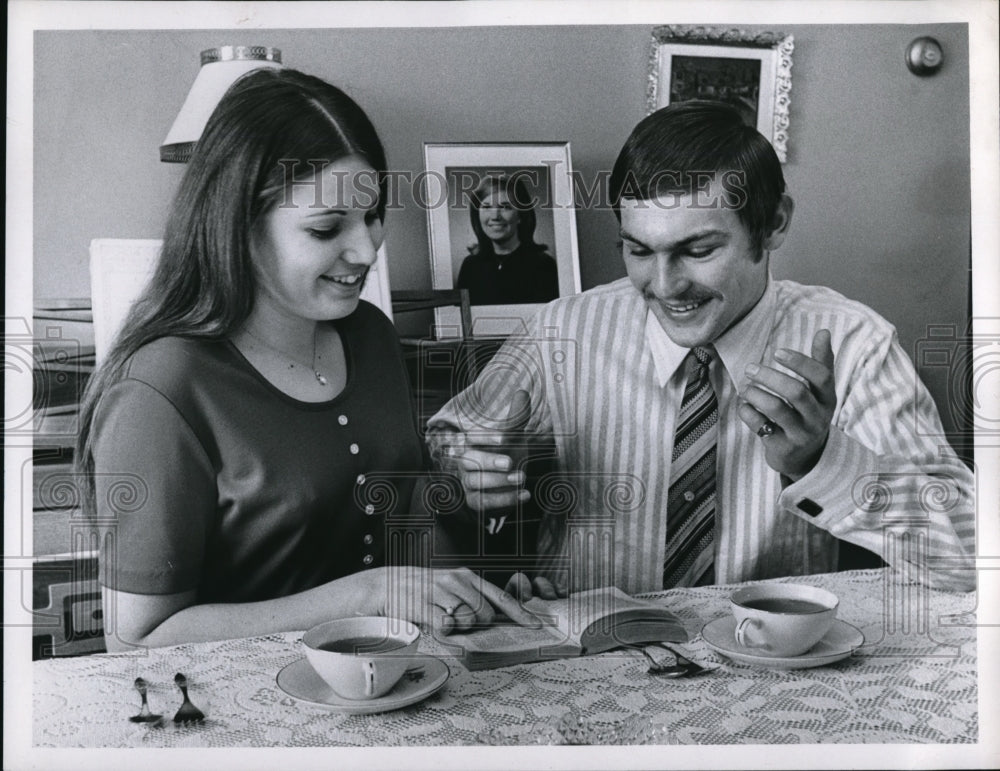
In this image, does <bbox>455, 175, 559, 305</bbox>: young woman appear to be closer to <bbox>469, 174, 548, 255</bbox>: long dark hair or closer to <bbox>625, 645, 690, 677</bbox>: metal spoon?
<bbox>469, 174, 548, 255</bbox>: long dark hair

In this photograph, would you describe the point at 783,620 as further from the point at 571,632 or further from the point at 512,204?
the point at 512,204

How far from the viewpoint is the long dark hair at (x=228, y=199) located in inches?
41.0

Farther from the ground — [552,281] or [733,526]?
[552,281]

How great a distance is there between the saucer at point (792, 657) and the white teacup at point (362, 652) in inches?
11.6

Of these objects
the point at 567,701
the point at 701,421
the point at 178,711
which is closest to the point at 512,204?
the point at 701,421

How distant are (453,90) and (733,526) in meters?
0.54

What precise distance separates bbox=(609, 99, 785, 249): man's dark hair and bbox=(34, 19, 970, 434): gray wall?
0.02 meters

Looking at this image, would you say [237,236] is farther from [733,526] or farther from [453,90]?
[733,526]

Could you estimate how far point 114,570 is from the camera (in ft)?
3.48

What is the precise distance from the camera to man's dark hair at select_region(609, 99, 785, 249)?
1.07m

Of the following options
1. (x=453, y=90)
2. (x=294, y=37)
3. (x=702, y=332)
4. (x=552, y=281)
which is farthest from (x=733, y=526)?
(x=294, y=37)

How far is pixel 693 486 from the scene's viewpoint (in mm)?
1096

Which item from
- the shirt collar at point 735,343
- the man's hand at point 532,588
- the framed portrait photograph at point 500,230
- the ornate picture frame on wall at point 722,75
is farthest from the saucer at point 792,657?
the ornate picture frame on wall at point 722,75

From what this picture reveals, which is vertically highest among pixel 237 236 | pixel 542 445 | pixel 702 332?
pixel 237 236
